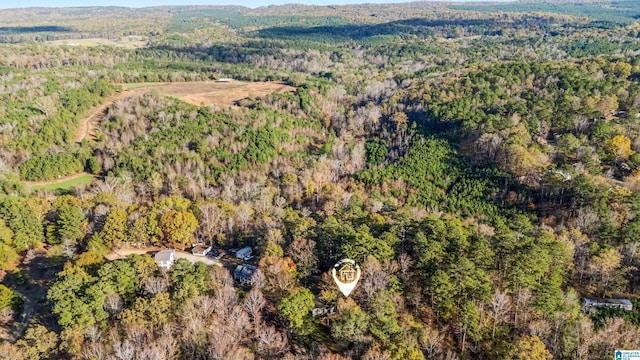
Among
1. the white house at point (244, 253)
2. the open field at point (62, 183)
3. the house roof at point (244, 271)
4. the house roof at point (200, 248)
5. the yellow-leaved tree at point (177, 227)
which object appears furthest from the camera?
the open field at point (62, 183)

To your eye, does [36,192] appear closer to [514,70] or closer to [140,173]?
[140,173]

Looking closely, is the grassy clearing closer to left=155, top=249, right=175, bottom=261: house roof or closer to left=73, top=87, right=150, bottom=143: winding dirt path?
left=73, top=87, right=150, bottom=143: winding dirt path

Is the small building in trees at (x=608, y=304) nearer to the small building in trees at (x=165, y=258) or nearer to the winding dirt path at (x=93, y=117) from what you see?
the small building in trees at (x=165, y=258)

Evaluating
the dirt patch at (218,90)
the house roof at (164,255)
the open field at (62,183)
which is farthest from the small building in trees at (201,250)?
the dirt patch at (218,90)

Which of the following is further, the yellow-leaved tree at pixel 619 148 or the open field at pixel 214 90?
the open field at pixel 214 90

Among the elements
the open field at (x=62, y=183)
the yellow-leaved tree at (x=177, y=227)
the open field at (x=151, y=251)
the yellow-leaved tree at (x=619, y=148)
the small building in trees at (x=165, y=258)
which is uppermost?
the yellow-leaved tree at (x=619, y=148)

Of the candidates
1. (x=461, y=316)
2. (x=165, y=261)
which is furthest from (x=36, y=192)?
(x=461, y=316)

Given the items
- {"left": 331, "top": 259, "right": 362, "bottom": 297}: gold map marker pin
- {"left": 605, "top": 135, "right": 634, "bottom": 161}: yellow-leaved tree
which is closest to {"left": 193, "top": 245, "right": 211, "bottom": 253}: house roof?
{"left": 331, "top": 259, "right": 362, "bottom": 297}: gold map marker pin
